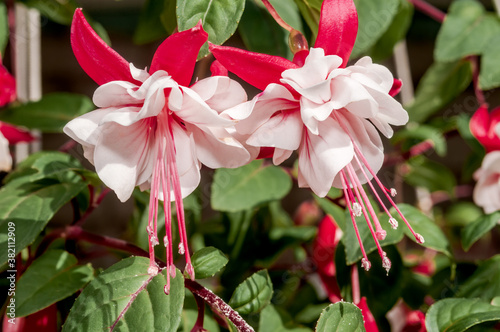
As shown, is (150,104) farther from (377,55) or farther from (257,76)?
(377,55)

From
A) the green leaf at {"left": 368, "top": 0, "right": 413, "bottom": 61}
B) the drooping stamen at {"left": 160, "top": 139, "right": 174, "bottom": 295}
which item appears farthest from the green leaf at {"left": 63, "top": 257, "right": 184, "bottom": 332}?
the green leaf at {"left": 368, "top": 0, "right": 413, "bottom": 61}

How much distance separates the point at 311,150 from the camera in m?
0.40

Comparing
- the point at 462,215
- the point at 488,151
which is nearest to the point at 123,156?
the point at 488,151

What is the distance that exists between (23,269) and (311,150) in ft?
1.07

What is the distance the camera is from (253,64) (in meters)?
0.36

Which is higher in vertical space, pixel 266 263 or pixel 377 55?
pixel 377 55

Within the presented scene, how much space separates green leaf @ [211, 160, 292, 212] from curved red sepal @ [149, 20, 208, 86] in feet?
0.71

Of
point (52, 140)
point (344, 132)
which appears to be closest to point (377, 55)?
point (344, 132)

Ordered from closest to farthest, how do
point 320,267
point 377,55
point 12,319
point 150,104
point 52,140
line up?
point 150,104, point 12,319, point 320,267, point 377,55, point 52,140

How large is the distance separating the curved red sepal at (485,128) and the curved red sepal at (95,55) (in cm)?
47

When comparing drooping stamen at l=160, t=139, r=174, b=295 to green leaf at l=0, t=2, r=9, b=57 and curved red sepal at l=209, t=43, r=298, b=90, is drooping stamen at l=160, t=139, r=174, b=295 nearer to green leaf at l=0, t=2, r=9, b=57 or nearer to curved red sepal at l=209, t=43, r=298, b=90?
curved red sepal at l=209, t=43, r=298, b=90

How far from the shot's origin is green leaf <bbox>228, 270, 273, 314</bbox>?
43cm

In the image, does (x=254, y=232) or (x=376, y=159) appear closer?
(x=376, y=159)

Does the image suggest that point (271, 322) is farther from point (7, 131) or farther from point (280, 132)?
point (7, 131)
